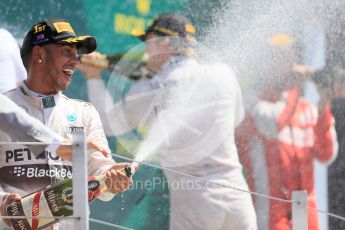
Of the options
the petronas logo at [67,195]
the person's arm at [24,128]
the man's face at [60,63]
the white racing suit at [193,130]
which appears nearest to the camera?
the petronas logo at [67,195]

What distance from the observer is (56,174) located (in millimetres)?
3908

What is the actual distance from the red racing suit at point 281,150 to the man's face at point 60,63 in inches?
70.2

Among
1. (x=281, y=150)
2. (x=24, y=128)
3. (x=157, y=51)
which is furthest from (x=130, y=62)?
(x=24, y=128)

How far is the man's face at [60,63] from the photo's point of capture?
4160 millimetres

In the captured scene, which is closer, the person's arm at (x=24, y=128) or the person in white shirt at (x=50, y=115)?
the person's arm at (x=24, y=128)

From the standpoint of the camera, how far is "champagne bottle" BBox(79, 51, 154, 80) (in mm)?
5711

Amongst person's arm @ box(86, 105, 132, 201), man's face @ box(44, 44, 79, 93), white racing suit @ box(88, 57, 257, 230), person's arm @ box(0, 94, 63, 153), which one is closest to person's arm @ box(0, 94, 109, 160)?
person's arm @ box(0, 94, 63, 153)

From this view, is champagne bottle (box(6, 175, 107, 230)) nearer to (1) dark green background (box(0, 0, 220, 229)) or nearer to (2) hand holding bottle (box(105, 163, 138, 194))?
(2) hand holding bottle (box(105, 163, 138, 194))

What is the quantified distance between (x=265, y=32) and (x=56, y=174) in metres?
2.55

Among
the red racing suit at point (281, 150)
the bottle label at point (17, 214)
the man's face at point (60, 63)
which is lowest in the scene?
the red racing suit at point (281, 150)

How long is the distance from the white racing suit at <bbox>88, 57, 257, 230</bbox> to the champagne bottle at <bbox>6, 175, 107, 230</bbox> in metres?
1.66

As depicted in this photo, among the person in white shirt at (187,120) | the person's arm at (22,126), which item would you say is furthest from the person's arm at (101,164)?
the person in white shirt at (187,120)

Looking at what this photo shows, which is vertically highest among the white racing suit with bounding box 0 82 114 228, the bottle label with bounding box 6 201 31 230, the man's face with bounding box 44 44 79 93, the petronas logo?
the man's face with bounding box 44 44 79 93

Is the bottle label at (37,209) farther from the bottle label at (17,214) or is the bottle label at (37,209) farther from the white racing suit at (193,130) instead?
the white racing suit at (193,130)
